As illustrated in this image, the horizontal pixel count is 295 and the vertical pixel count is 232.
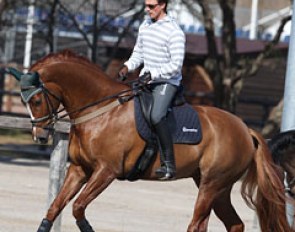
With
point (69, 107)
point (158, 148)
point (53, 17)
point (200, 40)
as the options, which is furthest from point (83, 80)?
point (200, 40)

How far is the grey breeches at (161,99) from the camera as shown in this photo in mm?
9234

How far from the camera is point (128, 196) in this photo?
15227 millimetres

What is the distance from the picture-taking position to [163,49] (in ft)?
30.7

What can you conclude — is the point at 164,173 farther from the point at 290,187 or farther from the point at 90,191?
the point at 290,187

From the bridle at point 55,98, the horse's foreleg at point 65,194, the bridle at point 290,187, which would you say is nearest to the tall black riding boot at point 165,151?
the bridle at point 55,98

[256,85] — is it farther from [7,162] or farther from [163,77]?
[163,77]

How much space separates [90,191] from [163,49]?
1612 millimetres

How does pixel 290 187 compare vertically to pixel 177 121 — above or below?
below

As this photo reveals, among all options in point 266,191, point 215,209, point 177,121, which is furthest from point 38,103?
point 266,191

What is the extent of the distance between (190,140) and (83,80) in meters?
1.28

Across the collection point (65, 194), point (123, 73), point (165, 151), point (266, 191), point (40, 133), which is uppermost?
point (123, 73)

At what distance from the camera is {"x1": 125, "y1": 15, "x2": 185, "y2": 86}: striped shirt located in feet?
30.3

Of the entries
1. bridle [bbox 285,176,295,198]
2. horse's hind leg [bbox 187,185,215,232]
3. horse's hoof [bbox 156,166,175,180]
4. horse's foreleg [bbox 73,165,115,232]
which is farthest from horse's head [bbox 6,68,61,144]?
bridle [bbox 285,176,295,198]

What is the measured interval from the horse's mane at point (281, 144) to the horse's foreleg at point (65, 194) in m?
2.62
